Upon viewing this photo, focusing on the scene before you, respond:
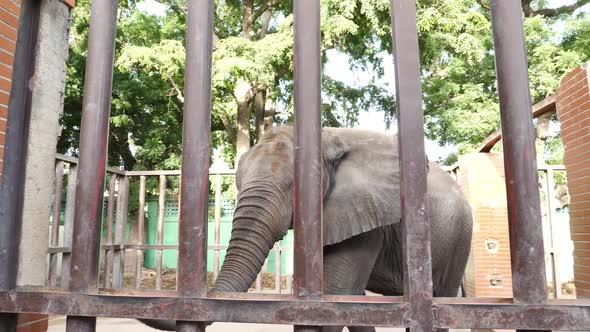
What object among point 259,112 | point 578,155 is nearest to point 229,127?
point 259,112

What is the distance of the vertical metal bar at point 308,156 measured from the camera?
50.8 inches

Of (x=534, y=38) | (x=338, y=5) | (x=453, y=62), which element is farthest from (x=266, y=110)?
(x=534, y=38)

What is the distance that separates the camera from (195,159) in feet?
4.43

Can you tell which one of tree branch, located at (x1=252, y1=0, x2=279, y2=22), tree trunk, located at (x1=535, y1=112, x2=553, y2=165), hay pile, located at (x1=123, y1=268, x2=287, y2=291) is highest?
tree branch, located at (x1=252, y1=0, x2=279, y2=22)

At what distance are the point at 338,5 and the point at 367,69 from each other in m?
4.18

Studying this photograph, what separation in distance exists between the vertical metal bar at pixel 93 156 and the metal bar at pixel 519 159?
1.19 meters

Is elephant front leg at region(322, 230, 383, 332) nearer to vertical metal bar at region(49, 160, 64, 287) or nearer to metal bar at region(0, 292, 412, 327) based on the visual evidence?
metal bar at region(0, 292, 412, 327)

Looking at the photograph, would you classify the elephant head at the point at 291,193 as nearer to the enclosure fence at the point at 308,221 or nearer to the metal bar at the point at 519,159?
the enclosure fence at the point at 308,221

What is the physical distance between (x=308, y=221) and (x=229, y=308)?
0.33 meters

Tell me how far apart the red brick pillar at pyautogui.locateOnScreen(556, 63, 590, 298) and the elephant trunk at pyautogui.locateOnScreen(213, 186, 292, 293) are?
12.7 feet

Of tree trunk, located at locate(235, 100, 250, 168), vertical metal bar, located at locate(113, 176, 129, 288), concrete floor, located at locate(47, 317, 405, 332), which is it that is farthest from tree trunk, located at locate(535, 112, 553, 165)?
vertical metal bar, located at locate(113, 176, 129, 288)

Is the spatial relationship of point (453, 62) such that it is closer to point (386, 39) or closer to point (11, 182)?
point (386, 39)

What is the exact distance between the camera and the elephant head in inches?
105

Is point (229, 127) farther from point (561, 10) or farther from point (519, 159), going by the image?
point (519, 159)
